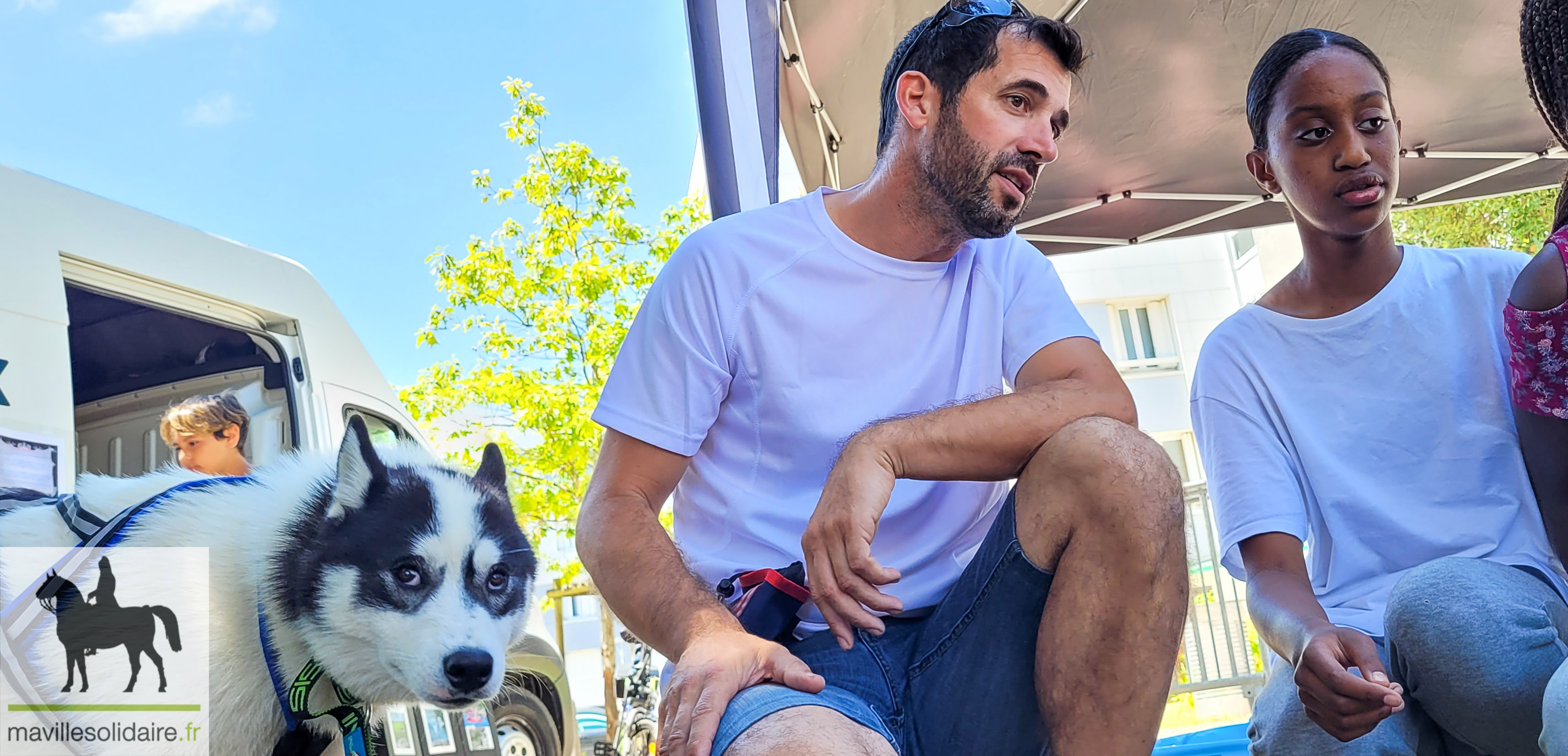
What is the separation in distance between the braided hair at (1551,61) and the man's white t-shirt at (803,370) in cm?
86

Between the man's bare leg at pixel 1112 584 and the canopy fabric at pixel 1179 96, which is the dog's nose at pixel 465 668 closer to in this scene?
the man's bare leg at pixel 1112 584

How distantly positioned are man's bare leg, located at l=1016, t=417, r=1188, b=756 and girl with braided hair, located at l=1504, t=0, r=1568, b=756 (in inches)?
28.8

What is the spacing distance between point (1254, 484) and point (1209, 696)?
16.6 feet

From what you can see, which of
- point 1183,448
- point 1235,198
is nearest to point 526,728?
point 1235,198

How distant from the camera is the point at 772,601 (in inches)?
56.0

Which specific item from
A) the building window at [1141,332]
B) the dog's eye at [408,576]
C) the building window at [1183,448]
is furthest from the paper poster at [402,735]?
the building window at [1141,332]

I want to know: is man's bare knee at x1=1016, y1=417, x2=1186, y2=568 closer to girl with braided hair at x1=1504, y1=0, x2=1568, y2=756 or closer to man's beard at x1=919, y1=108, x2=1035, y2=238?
man's beard at x1=919, y1=108, x2=1035, y2=238

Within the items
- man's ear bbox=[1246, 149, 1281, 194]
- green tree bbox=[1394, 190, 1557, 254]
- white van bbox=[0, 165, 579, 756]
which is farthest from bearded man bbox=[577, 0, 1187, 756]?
green tree bbox=[1394, 190, 1557, 254]

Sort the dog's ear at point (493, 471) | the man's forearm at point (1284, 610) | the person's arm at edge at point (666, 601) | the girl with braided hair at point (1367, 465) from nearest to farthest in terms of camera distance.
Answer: the person's arm at edge at point (666, 601), the girl with braided hair at point (1367, 465), the man's forearm at point (1284, 610), the dog's ear at point (493, 471)

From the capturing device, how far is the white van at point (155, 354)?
3045 millimetres

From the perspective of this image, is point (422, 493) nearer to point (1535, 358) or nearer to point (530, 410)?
point (1535, 358)

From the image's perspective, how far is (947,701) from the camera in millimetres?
1411

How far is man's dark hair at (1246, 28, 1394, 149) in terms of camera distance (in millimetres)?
2100

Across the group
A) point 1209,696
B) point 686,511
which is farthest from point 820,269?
point 1209,696
